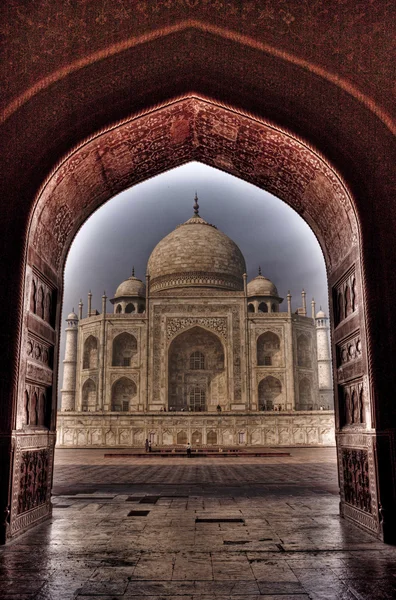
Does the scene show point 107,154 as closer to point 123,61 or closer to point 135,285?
point 123,61

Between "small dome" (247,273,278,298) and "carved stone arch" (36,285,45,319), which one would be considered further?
"small dome" (247,273,278,298)

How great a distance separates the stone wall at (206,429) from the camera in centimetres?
2431

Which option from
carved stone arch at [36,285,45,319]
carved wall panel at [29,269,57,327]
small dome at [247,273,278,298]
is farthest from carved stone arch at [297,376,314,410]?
carved stone arch at [36,285,45,319]

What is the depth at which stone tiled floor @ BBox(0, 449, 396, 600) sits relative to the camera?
10.9 ft

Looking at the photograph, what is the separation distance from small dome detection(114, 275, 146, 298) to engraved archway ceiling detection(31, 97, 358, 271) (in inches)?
1087

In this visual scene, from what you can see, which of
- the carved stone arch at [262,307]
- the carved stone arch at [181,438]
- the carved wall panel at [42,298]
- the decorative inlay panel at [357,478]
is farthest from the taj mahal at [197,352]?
the decorative inlay panel at [357,478]

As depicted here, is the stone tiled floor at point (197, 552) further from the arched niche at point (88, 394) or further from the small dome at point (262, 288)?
the small dome at point (262, 288)

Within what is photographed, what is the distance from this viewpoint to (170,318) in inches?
1159

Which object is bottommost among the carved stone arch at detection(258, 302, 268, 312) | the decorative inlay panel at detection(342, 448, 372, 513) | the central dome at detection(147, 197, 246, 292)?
the decorative inlay panel at detection(342, 448, 372, 513)

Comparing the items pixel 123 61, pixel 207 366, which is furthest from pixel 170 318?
pixel 123 61

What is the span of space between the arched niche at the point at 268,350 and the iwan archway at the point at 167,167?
78.4 ft

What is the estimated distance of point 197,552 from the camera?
4.30 metres

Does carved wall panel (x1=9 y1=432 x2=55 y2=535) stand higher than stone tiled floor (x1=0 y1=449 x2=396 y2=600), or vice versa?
carved wall panel (x1=9 y1=432 x2=55 y2=535)

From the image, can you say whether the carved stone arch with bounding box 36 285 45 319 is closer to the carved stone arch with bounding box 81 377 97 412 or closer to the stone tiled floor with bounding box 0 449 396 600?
the stone tiled floor with bounding box 0 449 396 600
